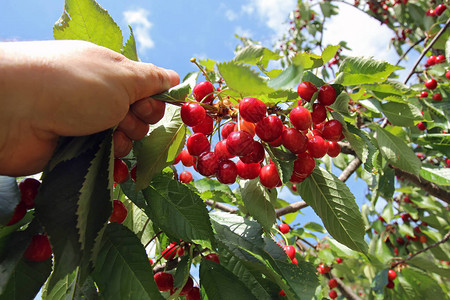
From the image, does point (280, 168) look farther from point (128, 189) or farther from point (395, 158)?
point (395, 158)

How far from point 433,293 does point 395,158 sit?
2.04m

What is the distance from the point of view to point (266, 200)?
120 centimetres

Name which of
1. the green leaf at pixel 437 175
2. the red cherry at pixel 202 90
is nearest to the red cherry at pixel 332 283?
the green leaf at pixel 437 175

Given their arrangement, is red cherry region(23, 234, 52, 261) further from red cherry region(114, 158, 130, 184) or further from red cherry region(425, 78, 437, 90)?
red cherry region(425, 78, 437, 90)

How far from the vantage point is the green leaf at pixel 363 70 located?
3.59 ft

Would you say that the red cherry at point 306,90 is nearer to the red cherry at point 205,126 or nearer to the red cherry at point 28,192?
the red cherry at point 205,126

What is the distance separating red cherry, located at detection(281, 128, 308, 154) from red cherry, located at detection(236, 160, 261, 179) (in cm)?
18

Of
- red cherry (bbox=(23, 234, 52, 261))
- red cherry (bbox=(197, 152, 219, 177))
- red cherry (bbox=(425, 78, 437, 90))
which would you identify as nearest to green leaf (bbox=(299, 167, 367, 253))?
red cherry (bbox=(197, 152, 219, 177))

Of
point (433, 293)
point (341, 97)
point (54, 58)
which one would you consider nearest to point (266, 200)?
point (341, 97)

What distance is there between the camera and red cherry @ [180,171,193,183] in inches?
62.2

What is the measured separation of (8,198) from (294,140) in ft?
2.51

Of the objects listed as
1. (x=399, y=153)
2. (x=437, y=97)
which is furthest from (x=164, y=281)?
(x=437, y=97)

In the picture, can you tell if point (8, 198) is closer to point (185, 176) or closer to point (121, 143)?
point (121, 143)

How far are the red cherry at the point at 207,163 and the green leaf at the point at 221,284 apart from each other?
354 mm
